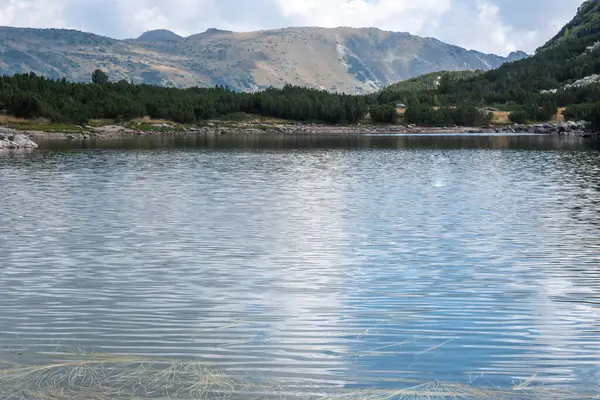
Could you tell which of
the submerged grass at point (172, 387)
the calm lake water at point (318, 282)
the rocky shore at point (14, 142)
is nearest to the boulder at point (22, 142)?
the rocky shore at point (14, 142)

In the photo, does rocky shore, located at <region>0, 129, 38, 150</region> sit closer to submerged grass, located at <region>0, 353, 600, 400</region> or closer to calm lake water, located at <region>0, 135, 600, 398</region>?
calm lake water, located at <region>0, 135, 600, 398</region>

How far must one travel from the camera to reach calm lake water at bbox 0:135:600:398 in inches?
596

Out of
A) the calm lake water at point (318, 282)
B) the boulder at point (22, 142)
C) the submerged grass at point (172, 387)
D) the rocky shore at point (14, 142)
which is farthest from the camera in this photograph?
the boulder at point (22, 142)

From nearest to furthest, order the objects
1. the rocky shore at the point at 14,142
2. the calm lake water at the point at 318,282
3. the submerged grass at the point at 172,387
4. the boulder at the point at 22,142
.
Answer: the submerged grass at the point at 172,387
the calm lake water at the point at 318,282
the rocky shore at the point at 14,142
the boulder at the point at 22,142

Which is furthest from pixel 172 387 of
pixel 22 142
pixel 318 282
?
pixel 22 142

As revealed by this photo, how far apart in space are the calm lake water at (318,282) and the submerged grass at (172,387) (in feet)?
0.68

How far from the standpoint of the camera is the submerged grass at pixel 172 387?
1288cm

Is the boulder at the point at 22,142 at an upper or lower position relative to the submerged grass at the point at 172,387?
lower

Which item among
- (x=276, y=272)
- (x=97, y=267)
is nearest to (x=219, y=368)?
(x=276, y=272)

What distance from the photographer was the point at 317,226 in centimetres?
3428

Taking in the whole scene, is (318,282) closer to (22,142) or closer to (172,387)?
(172,387)

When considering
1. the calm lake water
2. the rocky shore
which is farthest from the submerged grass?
the rocky shore

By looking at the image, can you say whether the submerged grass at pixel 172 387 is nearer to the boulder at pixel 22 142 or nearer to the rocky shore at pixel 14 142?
the rocky shore at pixel 14 142

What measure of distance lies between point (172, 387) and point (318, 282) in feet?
31.4
